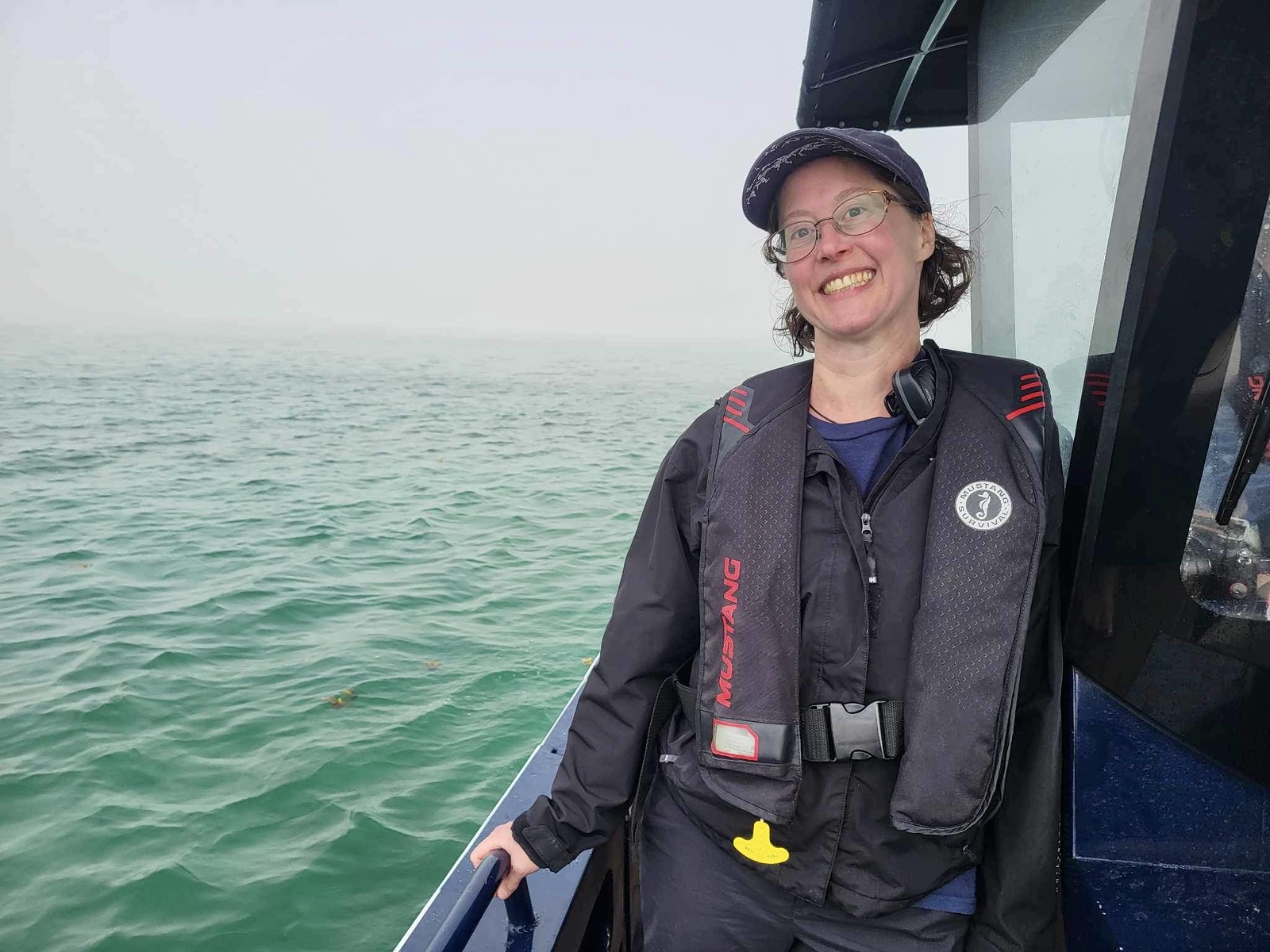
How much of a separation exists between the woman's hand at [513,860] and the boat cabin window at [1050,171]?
124 centimetres

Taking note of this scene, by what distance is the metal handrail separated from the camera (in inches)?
53.8

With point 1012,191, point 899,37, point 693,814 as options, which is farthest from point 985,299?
point 693,814

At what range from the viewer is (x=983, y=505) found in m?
1.33

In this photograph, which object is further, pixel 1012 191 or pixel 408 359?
pixel 408 359

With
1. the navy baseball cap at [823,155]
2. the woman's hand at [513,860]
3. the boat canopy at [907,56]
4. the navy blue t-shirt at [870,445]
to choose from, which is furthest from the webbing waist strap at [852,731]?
the boat canopy at [907,56]

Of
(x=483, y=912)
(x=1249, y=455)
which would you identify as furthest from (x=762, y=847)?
(x=1249, y=455)

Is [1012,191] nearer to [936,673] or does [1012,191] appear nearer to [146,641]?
[936,673]

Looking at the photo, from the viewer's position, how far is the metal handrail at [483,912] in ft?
4.48

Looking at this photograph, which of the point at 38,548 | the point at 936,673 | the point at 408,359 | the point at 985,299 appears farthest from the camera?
the point at 408,359

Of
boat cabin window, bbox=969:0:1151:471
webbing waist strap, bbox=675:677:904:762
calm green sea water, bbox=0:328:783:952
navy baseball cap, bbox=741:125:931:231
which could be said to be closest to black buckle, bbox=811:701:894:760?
webbing waist strap, bbox=675:677:904:762

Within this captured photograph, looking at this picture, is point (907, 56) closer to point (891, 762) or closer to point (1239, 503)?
point (1239, 503)

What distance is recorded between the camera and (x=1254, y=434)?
1051 millimetres

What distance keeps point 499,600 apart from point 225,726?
246 cm

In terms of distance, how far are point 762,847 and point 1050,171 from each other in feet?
4.53
